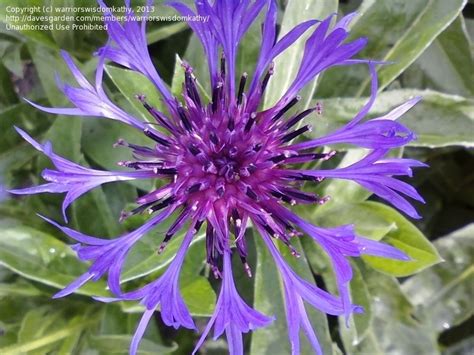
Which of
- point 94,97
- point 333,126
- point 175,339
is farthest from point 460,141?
point 175,339

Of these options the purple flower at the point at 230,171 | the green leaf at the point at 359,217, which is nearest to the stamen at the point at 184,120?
the purple flower at the point at 230,171

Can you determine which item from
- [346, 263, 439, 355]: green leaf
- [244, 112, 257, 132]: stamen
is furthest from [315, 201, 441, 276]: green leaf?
[244, 112, 257, 132]: stamen

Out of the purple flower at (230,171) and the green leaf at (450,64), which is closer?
the purple flower at (230,171)

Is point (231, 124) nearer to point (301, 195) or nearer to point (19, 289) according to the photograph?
point (301, 195)

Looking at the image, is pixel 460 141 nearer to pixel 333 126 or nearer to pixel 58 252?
pixel 333 126

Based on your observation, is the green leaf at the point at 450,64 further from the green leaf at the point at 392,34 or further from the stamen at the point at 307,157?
the stamen at the point at 307,157

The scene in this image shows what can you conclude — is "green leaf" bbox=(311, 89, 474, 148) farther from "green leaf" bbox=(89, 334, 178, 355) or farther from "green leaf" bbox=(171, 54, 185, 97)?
"green leaf" bbox=(89, 334, 178, 355)
